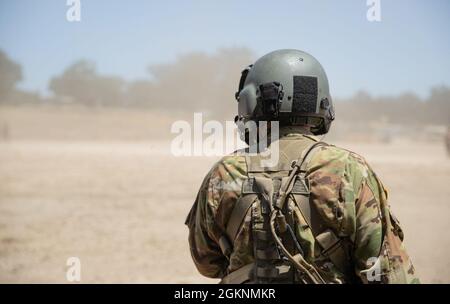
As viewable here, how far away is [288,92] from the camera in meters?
2.51

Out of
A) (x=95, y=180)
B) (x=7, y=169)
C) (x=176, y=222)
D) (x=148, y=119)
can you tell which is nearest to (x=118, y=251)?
(x=176, y=222)

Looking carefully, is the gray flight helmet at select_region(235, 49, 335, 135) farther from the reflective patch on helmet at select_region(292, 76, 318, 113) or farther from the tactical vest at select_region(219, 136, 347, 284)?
the tactical vest at select_region(219, 136, 347, 284)

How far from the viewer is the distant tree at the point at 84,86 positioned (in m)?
44.3

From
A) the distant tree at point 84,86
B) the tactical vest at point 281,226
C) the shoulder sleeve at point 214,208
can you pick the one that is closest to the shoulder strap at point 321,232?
the tactical vest at point 281,226

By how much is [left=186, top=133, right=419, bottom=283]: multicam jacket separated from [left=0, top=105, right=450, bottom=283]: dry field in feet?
15.0

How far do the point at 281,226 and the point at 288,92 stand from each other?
0.62m

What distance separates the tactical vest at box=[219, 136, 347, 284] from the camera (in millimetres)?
2217

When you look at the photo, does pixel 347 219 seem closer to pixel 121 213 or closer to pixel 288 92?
pixel 288 92

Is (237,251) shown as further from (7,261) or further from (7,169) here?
(7,169)

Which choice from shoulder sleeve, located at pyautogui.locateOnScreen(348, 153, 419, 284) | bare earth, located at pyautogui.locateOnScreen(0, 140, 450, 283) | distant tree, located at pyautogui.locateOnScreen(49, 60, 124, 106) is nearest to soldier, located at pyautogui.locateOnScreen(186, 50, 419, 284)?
shoulder sleeve, located at pyautogui.locateOnScreen(348, 153, 419, 284)

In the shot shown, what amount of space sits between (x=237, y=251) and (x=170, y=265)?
5.34 m

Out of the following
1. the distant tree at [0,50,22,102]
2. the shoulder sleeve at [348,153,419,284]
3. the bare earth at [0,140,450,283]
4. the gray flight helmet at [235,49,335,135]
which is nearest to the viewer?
the shoulder sleeve at [348,153,419,284]

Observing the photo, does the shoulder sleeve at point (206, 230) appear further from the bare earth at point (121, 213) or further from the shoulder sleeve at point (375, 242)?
the bare earth at point (121, 213)

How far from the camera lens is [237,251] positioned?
2.32m
